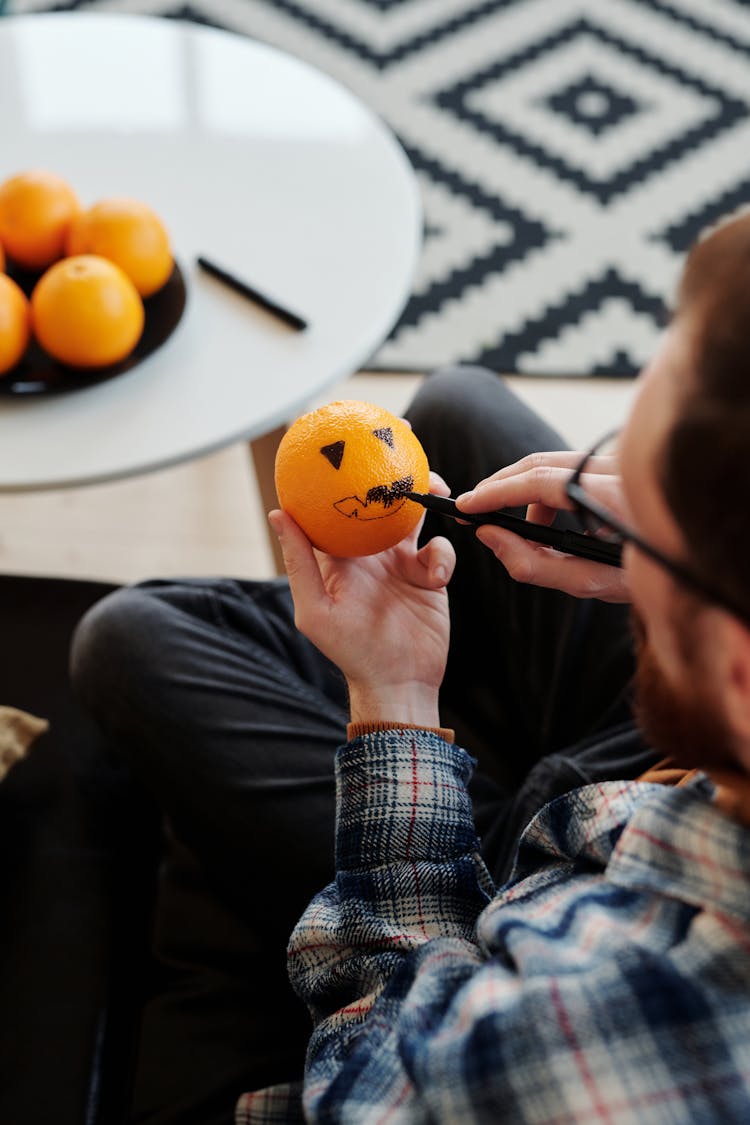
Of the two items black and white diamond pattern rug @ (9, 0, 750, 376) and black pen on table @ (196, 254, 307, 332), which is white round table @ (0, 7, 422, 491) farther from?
black and white diamond pattern rug @ (9, 0, 750, 376)

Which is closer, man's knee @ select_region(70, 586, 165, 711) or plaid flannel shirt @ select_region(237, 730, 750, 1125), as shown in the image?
plaid flannel shirt @ select_region(237, 730, 750, 1125)

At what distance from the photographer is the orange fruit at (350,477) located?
0.81 meters

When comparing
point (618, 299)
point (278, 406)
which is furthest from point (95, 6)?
point (278, 406)

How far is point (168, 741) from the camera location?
95 centimetres

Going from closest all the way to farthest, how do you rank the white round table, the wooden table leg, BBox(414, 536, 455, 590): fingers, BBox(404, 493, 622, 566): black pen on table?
BBox(404, 493, 622, 566): black pen on table < BBox(414, 536, 455, 590): fingers < the white round table < the wooden table leg

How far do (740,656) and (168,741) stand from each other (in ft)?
1.93

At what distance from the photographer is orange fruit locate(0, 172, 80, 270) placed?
117 centimetres

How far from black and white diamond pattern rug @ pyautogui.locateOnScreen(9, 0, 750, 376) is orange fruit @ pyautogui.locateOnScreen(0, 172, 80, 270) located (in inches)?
33.4

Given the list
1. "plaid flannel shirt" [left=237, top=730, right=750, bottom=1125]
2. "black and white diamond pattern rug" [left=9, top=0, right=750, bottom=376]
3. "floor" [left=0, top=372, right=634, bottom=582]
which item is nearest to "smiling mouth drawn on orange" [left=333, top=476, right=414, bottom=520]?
"plaid flannel shirt" [left=237, top=730, right=750, bottom=1125]

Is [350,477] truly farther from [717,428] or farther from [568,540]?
[717,428]

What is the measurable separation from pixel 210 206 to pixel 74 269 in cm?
29

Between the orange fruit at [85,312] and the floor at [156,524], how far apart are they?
63 centimetres

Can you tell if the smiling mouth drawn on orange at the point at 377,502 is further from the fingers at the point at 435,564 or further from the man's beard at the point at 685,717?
the man's beard at the point at 685,717

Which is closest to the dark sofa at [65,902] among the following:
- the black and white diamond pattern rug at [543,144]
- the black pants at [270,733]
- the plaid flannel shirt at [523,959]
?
the black pants at [270,733]
